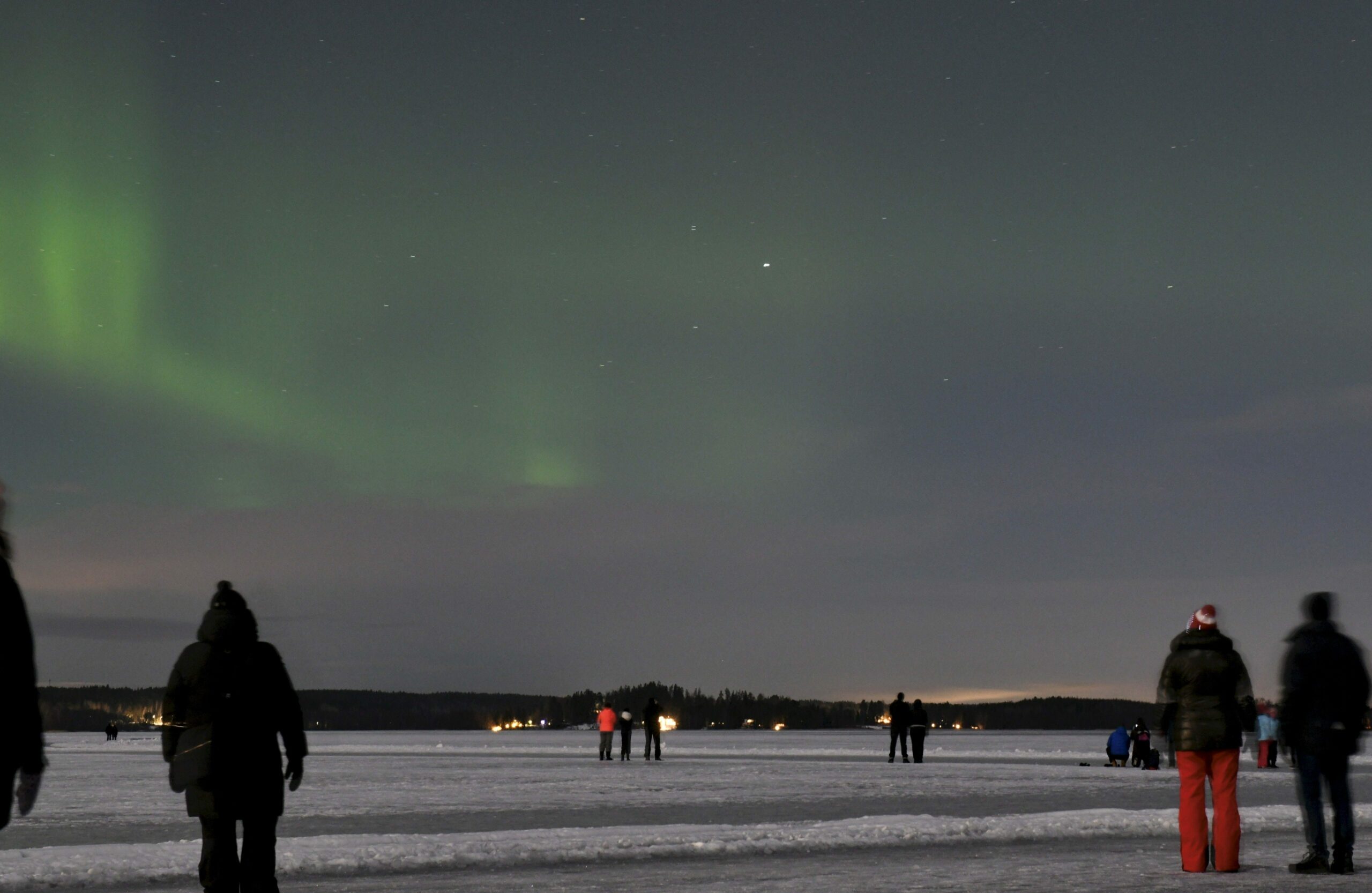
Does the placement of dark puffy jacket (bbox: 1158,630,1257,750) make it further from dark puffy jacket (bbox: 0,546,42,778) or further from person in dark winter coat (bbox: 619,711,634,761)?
person in dark winter coat (bbox: 619,711,634,761)

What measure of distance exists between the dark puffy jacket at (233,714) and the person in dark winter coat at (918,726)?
87.5 ft

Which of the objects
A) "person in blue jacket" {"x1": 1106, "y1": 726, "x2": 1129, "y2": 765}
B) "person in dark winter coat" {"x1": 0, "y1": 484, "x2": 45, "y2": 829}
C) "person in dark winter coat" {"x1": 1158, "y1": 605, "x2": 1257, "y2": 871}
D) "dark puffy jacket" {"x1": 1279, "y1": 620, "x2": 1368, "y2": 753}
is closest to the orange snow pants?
"person in dark winter coat" {"x1": 1158, "y1": 605, "x2": 1257, "y2": 871}

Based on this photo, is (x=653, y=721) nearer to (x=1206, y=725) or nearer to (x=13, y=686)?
(x=1206, y=725)

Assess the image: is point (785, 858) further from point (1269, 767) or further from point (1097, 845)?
point (1269, 767)

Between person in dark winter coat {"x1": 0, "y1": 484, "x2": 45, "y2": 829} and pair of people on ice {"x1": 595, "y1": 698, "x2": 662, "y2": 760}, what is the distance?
2952 cm

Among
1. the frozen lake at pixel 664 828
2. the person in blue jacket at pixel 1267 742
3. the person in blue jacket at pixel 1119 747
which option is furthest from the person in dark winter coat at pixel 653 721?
the person in blue jacket at pixel 1267 742

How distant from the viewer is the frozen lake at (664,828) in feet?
33.8

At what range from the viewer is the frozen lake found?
33.8ft

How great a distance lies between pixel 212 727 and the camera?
757 cm

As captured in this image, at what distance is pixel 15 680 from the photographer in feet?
14.8

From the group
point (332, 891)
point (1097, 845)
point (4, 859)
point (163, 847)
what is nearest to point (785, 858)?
point (1097, 845)

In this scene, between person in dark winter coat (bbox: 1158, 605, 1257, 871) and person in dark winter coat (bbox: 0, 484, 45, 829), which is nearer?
person in dark winter coat (bbox: 0, 484, 45, 829)

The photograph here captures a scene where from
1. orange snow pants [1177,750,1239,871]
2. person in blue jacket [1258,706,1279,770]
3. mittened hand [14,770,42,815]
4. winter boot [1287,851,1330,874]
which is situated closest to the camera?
mittened hand [14,770,42,815]

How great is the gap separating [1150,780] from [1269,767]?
6130 millimetres
